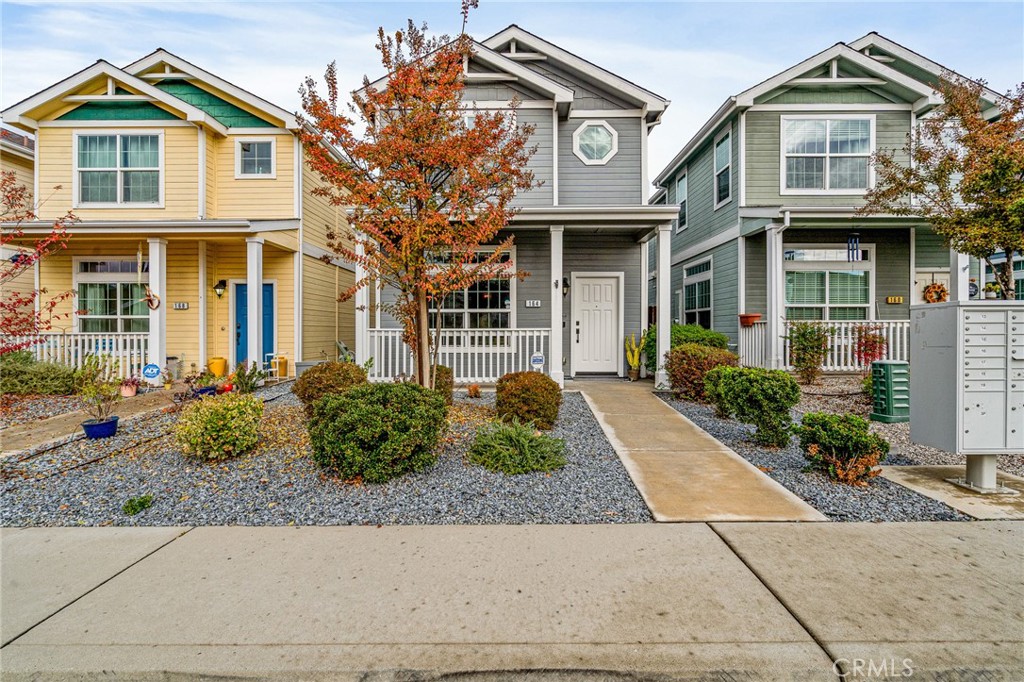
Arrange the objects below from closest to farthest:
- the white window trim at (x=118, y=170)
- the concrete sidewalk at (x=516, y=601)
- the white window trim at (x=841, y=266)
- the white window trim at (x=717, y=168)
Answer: the concrete sidewalk at (x=516, y=601) < the white window trim at (x=118, y=170) < the white window trim at (x=841, y=266) < the white window trim at (x=717, y=168)

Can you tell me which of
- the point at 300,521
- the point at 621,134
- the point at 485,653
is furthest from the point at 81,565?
the point at 621,134

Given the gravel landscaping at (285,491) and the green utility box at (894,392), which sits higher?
the green utility box at (894,392)

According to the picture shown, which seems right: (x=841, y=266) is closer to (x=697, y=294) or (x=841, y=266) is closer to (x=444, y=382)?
(x=697, y=294)

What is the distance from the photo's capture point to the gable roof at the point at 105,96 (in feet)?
34.6

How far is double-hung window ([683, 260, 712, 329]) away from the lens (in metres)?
13.7

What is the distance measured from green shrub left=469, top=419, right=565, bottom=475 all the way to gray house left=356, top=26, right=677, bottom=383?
523cm

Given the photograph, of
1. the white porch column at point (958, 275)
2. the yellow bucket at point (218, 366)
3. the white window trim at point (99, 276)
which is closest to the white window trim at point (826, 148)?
the white porch column at point (958, 275)

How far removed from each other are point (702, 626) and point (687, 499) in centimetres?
180

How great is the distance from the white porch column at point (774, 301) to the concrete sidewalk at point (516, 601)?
262 inches

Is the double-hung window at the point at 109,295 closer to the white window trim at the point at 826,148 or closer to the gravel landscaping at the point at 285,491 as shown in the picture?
the gravel landscaping at the point at 285,491

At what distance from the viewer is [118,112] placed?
1107cm

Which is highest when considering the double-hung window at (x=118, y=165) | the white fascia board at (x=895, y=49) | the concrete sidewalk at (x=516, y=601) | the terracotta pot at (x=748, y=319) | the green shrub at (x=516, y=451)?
the white fascia board at (x=895, y=49)

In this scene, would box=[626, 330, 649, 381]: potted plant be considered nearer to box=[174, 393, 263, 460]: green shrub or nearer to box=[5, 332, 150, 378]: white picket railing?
box=[174, 393, 263, 460]: green shrub

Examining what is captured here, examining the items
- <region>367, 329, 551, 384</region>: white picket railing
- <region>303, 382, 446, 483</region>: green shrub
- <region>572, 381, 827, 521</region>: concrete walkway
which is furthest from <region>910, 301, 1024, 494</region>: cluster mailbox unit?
<region>367, 329, 551, 384</region>: white picket railing
